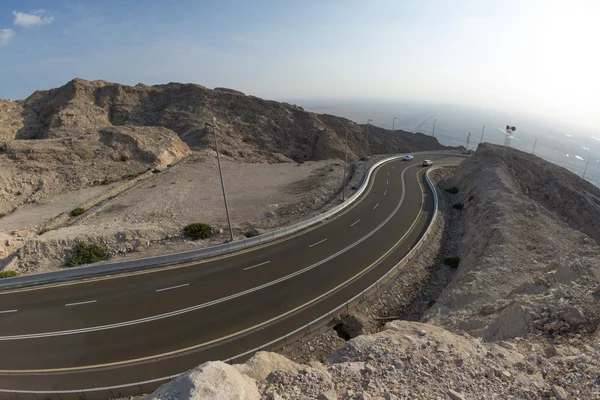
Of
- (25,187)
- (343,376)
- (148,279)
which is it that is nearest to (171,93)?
(25,187)

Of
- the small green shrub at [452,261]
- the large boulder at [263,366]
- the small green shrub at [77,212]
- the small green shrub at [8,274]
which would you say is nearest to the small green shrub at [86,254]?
the small green shrub at [8,274]

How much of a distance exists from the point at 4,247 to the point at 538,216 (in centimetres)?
4218

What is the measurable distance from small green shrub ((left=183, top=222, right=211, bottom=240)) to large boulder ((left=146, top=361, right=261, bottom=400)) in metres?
Result: 17.5

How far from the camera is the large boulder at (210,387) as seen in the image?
6734 mm

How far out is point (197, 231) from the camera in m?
24.2

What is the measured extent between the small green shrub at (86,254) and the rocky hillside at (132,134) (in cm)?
2192

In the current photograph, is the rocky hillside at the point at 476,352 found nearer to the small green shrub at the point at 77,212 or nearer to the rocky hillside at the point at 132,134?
the small green shrub at the point at 77,212

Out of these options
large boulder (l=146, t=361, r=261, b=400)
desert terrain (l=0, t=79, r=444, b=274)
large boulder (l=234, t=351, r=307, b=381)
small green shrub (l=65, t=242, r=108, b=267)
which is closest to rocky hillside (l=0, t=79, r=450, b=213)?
desert terrain (l=0, t=79, r=444, b=274)

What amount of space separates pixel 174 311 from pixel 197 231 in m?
9.13

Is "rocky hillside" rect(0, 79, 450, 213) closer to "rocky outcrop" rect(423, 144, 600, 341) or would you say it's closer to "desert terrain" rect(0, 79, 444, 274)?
"desert terrain" rect(0, 79, 444, 274)

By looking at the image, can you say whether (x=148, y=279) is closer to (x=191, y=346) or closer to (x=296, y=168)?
(x=191, y=346)

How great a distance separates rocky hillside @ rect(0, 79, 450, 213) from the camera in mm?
40500

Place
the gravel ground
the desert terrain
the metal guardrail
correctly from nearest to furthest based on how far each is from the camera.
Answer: the gravel ground → the metal guardrail → the desert terrain

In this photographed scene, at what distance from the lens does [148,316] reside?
615 inches
